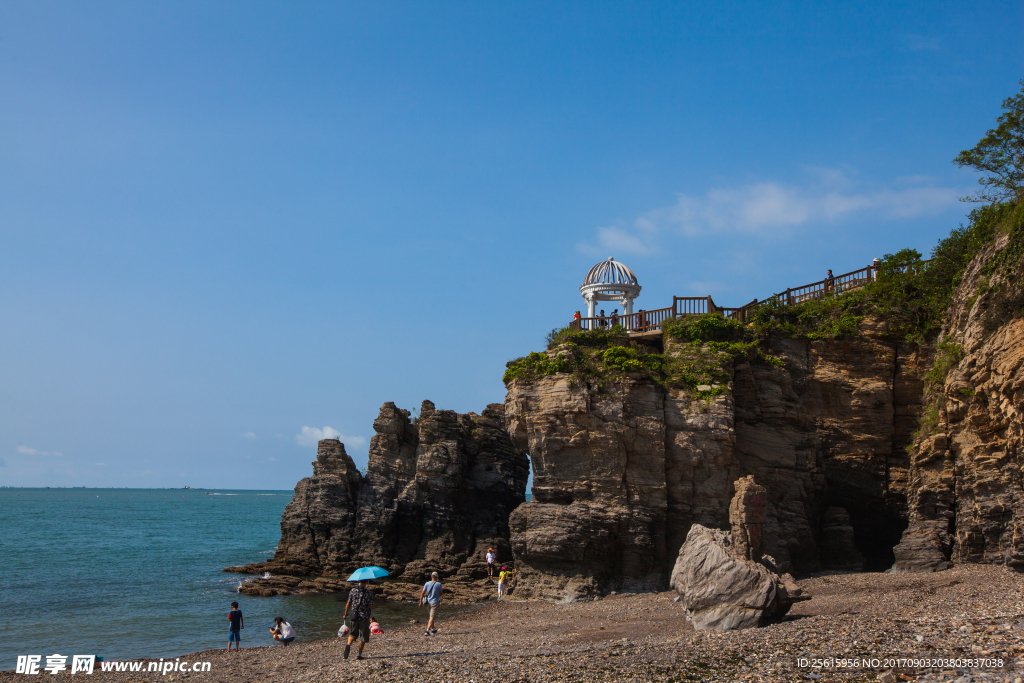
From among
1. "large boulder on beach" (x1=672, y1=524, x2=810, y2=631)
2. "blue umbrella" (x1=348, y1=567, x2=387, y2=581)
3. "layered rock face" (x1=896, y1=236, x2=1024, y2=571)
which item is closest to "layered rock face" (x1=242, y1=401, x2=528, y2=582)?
"blue umbrella" (x1=348, y1=567, x2=387, y2=581)

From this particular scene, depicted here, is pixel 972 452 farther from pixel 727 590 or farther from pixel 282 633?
pixel 282 633

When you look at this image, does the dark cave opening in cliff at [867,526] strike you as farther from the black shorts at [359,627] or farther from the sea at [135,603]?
the black shorts at [359,627]

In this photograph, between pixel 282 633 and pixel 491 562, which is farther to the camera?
pixel 491 562

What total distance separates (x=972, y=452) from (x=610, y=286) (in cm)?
1519

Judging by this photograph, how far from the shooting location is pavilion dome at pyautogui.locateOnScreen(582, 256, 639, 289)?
105 ft

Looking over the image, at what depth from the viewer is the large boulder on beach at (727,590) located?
1593cm

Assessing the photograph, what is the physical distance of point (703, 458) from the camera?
26.6 meters

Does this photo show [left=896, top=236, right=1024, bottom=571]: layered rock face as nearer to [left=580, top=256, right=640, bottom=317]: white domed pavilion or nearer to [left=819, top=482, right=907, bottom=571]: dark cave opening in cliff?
[left=819, top=482, right=907, bottom=571]: dark cave opening in cliff

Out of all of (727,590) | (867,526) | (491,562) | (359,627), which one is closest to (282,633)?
(359,627)

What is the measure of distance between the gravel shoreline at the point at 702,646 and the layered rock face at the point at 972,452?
4.95 ft

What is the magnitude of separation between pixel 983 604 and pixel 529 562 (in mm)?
15646

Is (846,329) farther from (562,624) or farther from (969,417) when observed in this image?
(562,624)

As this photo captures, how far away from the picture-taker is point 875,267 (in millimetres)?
28922

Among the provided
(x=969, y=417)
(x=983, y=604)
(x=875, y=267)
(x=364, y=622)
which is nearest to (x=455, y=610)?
(x=364, y=622)
